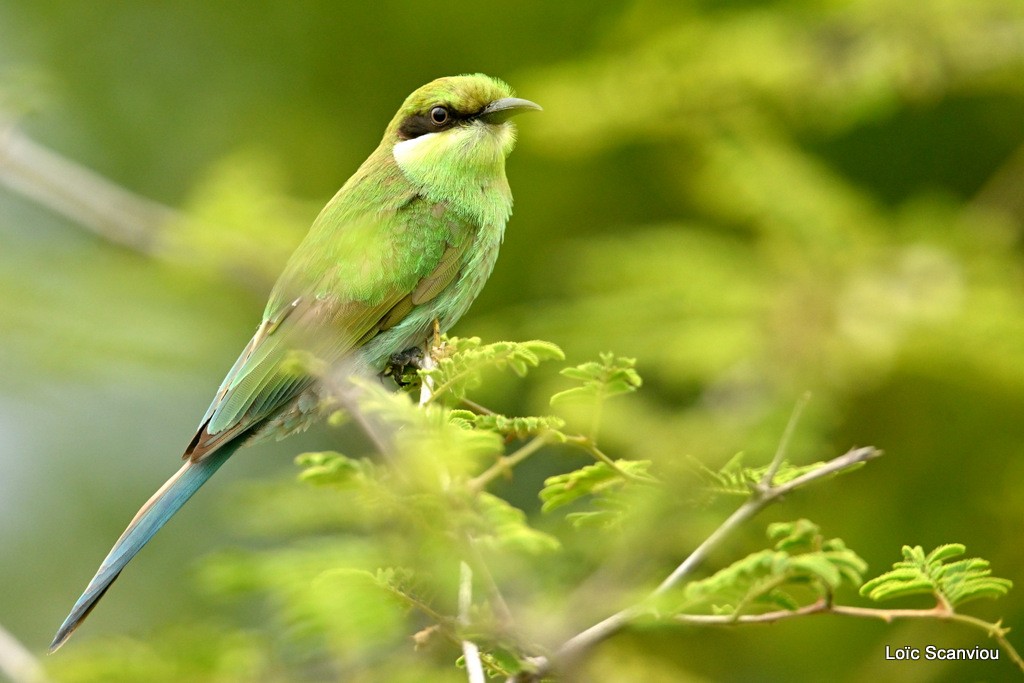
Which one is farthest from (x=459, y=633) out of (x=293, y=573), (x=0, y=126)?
(x=0, y=126)

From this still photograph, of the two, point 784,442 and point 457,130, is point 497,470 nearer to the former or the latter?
point 784,442

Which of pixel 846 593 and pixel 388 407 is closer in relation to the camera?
pixel 388 407

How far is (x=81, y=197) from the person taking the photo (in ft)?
8.25

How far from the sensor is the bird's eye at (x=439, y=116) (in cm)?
351

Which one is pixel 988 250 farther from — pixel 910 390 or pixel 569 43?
pixel 569 43

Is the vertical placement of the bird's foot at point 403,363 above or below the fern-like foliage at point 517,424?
above

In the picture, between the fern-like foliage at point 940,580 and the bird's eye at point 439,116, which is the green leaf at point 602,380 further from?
the bird's eye at point 439,116

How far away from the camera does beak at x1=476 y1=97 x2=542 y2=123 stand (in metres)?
3.44

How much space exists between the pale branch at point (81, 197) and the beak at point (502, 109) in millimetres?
983

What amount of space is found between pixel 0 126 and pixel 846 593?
2785 mm

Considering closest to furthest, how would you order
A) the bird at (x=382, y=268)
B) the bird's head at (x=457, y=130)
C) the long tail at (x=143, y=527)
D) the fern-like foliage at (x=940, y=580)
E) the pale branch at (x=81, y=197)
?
1. the fern-like foliage at (x=940, y=580)
2. the long tail at (x=143, y=527)
3. the pale branch at (x=81, y=197)
4. the bird at (x=382, y=268)
5. the bird's head at (x=457, y=130)

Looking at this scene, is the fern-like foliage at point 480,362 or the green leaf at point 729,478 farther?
the fern-like foliage at point 480,362

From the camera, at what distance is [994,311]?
3518 millimetres

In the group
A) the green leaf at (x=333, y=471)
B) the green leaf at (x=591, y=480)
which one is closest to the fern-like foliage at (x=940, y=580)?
the green leaf at (x=591, y=480)
